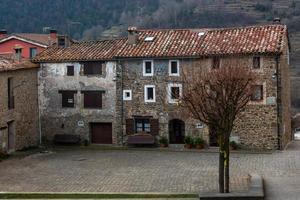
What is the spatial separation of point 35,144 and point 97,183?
1405cm

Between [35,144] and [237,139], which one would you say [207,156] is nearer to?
[237,139]

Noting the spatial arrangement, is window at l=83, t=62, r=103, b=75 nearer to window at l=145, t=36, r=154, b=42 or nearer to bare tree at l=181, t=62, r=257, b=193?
window at l=145, t=36, r=154, b=42

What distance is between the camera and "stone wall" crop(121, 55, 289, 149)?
114 feet

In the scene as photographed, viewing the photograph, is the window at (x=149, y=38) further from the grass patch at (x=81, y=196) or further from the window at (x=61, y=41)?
the grass patch at (x=81, y=196)

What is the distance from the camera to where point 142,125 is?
37.7 m

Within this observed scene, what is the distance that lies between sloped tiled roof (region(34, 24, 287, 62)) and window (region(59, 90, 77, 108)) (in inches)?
86.1

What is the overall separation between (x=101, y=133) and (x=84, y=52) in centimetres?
540

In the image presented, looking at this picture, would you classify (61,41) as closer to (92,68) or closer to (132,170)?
(92,68)

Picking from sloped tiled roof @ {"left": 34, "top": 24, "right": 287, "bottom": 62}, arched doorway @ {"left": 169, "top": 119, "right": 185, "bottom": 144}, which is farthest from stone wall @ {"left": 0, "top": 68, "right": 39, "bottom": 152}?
arched doorway @ {"left": 169, "top": 119, "right": 185, "bottom": 144}

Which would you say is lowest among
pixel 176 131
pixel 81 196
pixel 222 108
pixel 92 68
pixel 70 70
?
pixel 81 196

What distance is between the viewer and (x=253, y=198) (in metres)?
20.4

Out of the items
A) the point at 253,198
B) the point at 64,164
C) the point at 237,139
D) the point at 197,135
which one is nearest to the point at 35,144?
the point at 64,164

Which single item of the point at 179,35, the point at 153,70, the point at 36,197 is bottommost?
the point at 36,197

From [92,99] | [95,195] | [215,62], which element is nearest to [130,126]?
[92,99]
